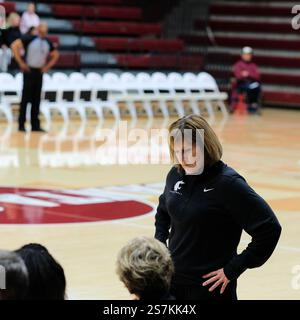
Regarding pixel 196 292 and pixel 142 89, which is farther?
pixel 142 89

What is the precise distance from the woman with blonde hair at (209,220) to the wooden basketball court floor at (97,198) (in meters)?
2.40

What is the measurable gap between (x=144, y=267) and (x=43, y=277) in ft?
1.66

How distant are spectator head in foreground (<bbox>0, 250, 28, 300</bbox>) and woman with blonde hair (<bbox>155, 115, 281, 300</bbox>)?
4.30ft

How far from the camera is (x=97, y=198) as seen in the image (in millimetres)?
11812

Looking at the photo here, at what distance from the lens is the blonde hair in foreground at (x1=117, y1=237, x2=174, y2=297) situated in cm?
383

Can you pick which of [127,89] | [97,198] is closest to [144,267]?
[97,198]

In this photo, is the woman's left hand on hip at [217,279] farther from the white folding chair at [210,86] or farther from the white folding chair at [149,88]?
the white folding chair at [210,86]

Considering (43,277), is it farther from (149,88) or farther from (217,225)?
(149,88)

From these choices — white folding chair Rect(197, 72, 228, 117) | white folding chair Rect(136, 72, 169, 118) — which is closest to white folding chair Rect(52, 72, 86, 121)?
white folding chair Rect(136, 72, 169, 118)

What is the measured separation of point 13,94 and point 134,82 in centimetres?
334

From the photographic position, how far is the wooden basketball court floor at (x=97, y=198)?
309 inches

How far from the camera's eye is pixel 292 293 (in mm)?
7316

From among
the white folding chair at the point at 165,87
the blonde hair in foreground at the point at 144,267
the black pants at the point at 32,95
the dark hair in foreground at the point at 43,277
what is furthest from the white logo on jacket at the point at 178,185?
the white folding chair at the point at 165,87

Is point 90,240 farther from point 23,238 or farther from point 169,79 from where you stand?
point 169,79
